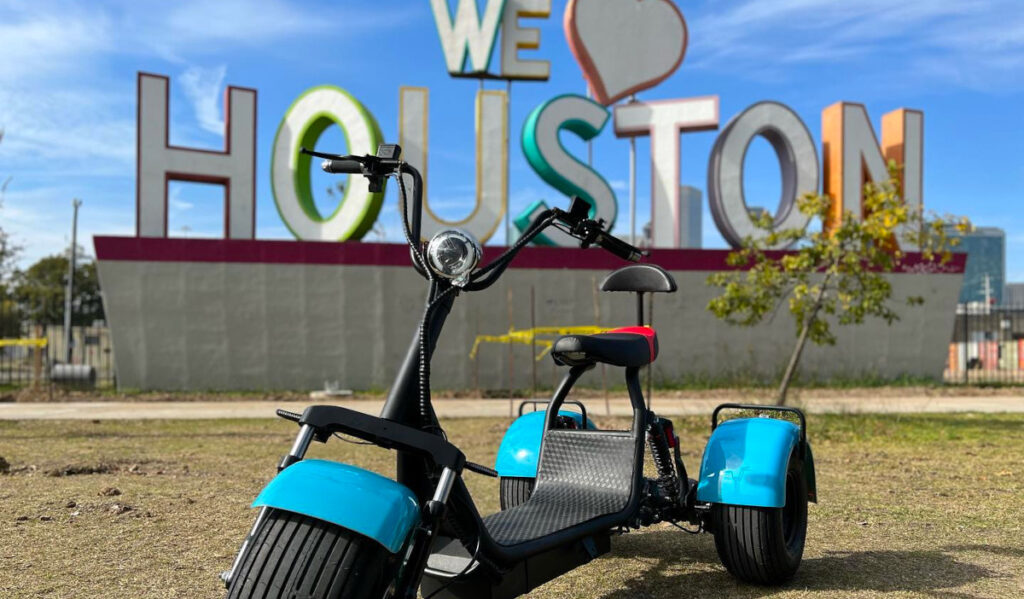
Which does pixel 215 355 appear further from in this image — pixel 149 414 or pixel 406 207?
pixel 406 207

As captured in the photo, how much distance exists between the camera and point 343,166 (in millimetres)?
2963

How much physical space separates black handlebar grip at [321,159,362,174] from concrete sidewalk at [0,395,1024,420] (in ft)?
26.5

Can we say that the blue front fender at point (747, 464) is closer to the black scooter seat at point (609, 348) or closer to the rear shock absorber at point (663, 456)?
the rear shock absorber at point (663, 456)

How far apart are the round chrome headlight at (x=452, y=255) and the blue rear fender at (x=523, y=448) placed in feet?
5.72

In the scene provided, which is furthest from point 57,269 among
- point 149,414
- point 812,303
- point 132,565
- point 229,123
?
point 132,565

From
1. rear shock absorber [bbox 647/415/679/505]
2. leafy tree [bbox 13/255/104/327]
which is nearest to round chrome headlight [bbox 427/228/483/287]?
rear shock absorber [bbox 647/415/679/505]

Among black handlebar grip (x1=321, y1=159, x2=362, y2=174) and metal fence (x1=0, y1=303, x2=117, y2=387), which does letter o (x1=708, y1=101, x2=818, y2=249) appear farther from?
black handlebar grip (x1=321, y1=159, x2=362, y2=174)

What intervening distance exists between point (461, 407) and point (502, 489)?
8.96 metres

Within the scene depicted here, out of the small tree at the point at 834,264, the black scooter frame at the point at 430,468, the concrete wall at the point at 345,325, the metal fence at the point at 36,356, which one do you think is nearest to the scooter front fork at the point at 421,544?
the black scooter frame at the point at 430,468

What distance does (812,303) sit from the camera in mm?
11297

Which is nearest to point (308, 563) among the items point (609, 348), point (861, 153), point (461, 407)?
point (609, 348)

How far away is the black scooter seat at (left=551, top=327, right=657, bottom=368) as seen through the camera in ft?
10.5

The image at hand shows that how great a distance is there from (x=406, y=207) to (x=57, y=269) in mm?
46474

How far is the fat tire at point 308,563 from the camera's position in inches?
83.7
